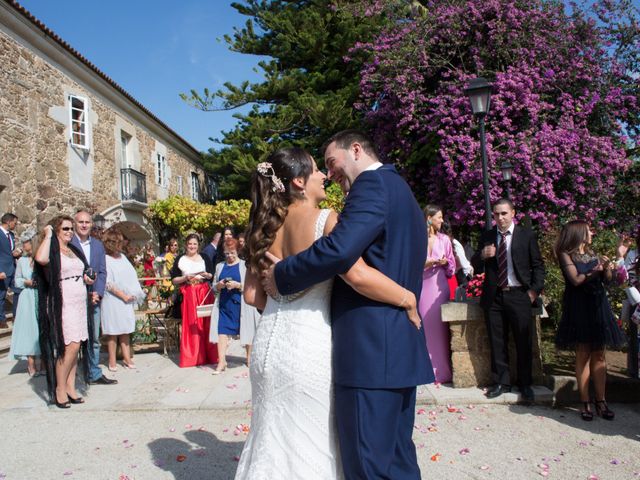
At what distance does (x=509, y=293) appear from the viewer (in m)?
4.91

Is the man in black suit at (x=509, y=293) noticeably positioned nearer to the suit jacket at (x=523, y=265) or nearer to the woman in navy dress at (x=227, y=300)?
the suit jacket at (x=523, y=265)

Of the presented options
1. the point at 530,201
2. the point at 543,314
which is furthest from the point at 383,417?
the point at 530,201

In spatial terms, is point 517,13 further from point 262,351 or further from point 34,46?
point 262,351

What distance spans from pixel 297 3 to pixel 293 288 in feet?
65.8

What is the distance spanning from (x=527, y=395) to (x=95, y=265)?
16.3 ft

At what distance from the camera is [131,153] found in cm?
1839

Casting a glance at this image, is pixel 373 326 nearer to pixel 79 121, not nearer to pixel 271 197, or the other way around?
pixel 271 197

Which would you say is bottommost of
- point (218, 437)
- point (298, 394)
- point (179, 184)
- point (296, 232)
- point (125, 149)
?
point (218, 437)

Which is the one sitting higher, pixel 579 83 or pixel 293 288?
pixel 579 83

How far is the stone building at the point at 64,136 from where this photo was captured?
11656mm

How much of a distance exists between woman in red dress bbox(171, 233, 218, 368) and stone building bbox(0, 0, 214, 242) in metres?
6.12

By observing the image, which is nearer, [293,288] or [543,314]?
[293,288]

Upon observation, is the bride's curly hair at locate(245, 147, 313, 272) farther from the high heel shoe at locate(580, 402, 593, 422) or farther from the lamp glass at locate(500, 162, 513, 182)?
the lamp glass at locate(500, 162, 513, 182)

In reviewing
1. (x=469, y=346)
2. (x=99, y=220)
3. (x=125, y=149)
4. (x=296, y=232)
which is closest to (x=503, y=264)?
(x=469, y=346)
